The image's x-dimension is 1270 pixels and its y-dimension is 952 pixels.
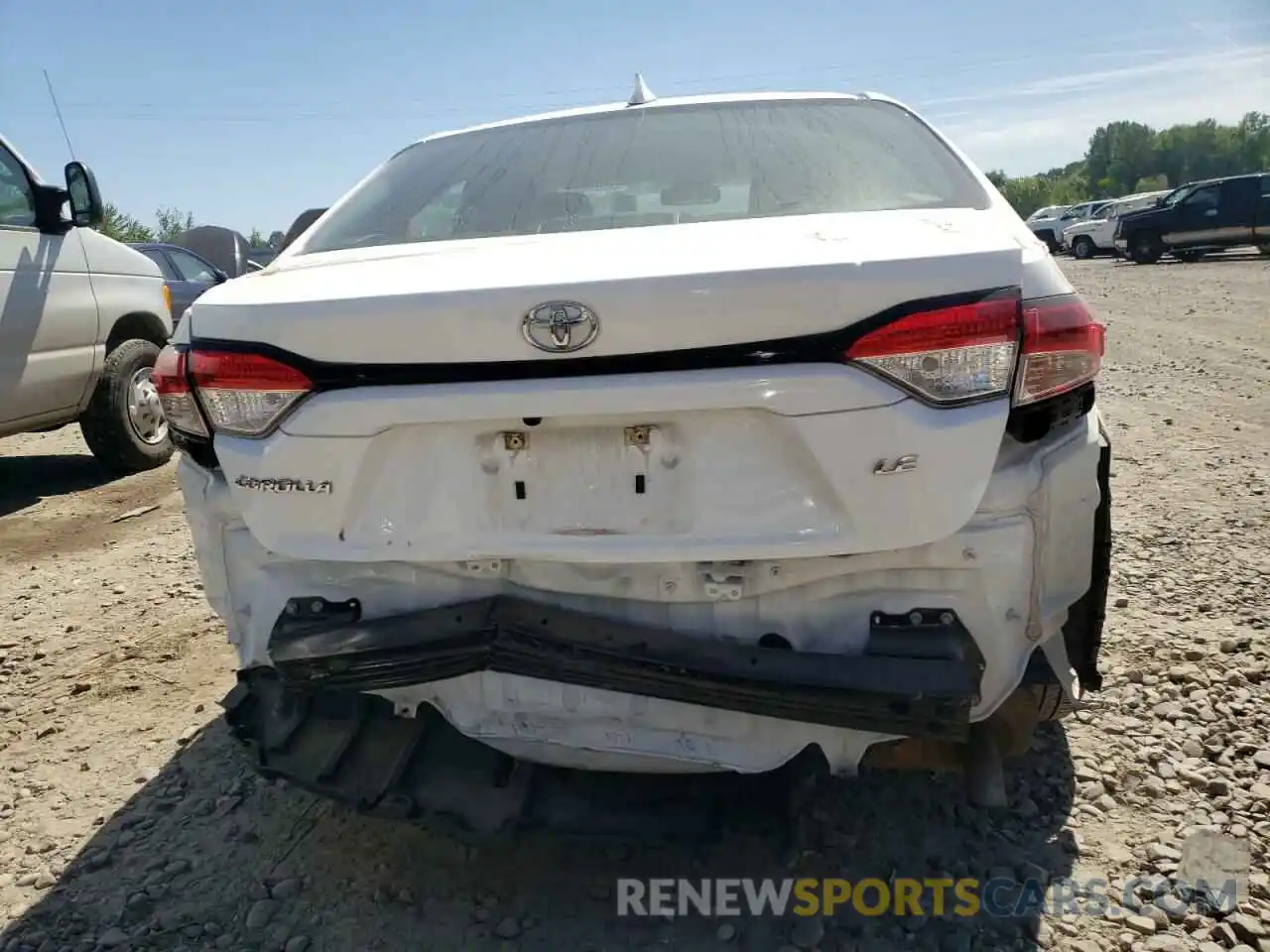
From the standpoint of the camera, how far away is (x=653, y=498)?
5.65 ft

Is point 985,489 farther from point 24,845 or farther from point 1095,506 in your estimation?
point 24,845

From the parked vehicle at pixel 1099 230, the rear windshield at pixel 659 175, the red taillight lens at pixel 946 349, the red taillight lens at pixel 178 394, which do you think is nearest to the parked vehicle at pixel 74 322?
the rear windshield at pixel 659 175

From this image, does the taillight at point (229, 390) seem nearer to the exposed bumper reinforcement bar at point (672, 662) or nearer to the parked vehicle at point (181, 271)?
the exposed bumper reinforcement bar at point (672, 662)

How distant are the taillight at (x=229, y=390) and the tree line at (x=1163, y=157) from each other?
8103cm

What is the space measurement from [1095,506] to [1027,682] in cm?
36

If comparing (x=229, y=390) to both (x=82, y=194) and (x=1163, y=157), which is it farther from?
(x=1163, y=157)

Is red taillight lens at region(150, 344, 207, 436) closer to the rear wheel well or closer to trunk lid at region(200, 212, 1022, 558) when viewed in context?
trunk lid at region(200, 212, 1022, 558)

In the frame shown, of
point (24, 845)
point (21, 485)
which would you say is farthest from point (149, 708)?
point (21, 485)

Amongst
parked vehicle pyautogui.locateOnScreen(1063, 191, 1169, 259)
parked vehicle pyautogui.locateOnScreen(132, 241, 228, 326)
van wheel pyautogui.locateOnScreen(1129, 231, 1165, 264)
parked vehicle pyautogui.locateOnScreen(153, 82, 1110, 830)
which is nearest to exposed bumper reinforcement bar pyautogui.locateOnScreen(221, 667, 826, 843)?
parked vehicle pyautogui.locateOnScreen(153, 82, 1110, 830)


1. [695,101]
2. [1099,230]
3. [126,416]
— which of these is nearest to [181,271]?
[126,416]

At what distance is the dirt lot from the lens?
2.03 m

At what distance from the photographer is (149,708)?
3094 mm

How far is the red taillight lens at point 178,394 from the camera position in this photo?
1.95 meters

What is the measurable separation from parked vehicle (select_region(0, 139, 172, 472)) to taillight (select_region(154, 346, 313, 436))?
10.3 feet
